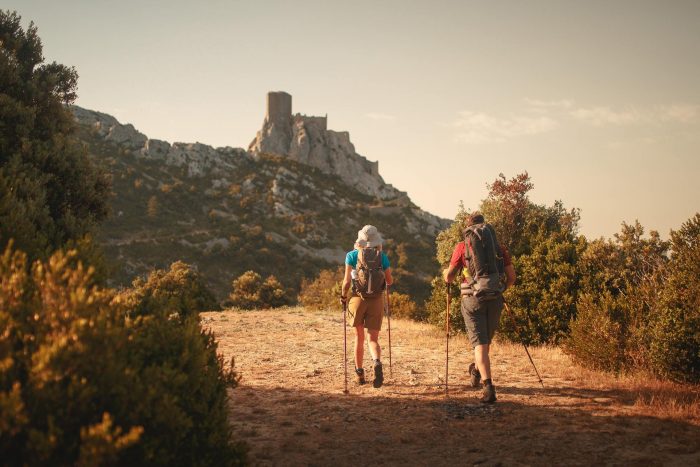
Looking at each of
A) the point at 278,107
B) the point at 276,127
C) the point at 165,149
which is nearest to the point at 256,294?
the point at 165,149

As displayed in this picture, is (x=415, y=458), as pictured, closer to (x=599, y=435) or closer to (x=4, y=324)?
(x=599, y=435)

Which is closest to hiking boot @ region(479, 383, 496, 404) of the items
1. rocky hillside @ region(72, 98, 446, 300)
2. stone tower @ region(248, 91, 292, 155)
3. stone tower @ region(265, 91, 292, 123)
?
rocky hillside @ region(72, 98, 446, 300)

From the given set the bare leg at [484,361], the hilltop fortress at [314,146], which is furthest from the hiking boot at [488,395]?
the hilltop fortress at [314,146]

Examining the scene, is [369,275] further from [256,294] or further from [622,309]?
[256,294]

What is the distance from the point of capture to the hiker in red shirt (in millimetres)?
7324

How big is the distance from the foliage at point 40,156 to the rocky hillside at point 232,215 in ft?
117

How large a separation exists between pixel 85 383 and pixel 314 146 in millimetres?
106932

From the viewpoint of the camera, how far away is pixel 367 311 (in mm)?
8414

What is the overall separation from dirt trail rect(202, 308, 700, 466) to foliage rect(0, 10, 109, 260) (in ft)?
11.4

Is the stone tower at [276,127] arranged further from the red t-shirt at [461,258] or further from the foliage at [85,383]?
the foliage at [85,383]

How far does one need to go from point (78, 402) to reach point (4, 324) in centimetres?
79

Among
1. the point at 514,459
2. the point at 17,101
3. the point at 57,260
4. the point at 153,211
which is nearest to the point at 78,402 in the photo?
the point at 57,260

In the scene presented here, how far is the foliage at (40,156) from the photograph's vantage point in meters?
5.48

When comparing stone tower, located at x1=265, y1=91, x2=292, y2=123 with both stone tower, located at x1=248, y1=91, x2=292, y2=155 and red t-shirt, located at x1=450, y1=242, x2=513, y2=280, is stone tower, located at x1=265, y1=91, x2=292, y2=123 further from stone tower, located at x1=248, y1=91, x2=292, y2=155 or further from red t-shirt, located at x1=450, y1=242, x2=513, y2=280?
red t-shirt, located at x1=450, y1=242, x2=513, y2=280
